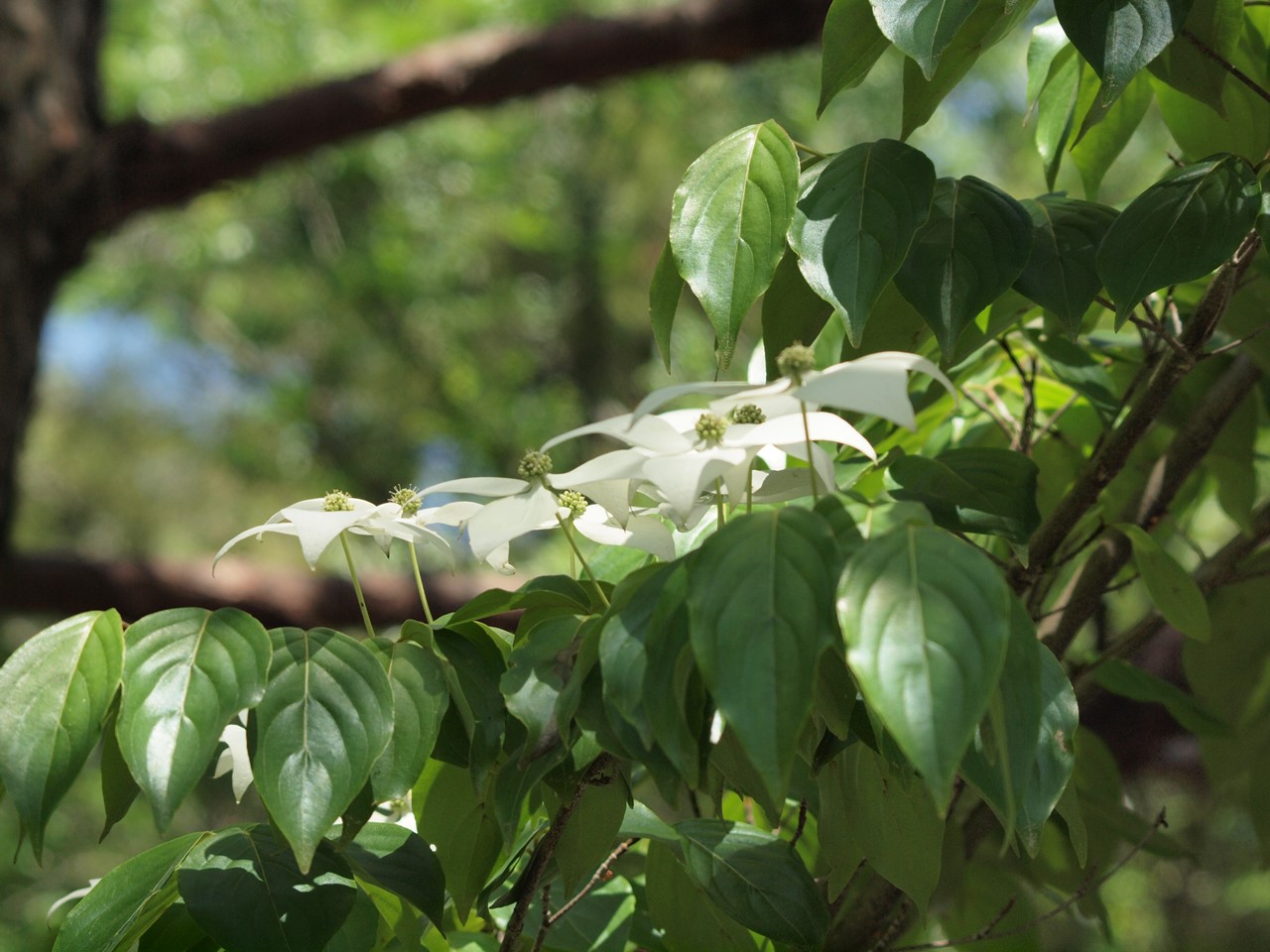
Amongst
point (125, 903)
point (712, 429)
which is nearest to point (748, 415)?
point (712, 429)

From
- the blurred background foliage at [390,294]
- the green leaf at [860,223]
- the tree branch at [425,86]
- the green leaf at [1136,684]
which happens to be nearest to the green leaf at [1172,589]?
the green leaf at [1136,684]

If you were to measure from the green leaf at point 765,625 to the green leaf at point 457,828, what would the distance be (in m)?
0.14

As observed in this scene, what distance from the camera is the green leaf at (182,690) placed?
1.00ft

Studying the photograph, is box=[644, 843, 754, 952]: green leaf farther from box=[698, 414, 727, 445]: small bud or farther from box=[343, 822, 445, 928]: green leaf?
box=[698, 414, 727, 445]: small bud

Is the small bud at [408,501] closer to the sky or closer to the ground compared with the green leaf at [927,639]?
closer to the ground

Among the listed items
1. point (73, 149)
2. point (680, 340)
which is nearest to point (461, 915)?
point (73, 149)

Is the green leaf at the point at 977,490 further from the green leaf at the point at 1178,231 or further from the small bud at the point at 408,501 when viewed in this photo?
the small bud at the point at 408,501

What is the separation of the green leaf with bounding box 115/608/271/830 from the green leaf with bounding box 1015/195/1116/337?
11.7 inches

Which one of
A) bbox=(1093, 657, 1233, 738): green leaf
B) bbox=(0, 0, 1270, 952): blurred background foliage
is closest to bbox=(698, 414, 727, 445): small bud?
bbox=(1093, 657, 1233, 738): green leaf

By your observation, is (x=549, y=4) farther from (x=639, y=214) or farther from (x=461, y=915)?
(x=461, y=915)

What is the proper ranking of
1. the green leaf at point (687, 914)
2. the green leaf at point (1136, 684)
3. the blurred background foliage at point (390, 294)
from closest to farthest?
the green leaf at point (687, 914), the green leaf at point (1136, 684), the blurred background foliage at point (390, 294)

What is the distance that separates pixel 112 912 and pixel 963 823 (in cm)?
42

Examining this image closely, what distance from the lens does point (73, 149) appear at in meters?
1.85

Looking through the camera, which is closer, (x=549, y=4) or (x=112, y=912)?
(x=112, y=912)
